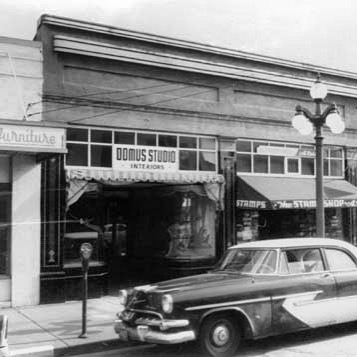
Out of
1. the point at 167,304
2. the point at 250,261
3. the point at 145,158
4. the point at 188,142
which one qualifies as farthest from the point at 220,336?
the point at 188,142

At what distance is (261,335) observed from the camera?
748 cm

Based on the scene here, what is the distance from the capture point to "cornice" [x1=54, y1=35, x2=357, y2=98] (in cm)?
1212

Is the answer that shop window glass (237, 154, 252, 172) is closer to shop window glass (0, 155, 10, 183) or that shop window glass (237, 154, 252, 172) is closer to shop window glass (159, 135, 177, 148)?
shop window glass (159, 135, 177, 148)

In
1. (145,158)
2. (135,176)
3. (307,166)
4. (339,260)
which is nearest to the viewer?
(339,260)

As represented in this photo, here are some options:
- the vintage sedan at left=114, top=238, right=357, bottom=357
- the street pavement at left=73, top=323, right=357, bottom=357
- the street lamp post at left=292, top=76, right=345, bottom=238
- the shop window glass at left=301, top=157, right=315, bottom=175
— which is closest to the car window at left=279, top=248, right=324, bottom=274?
the vintage sedan at left=114, top=238, right=357, bottom=357

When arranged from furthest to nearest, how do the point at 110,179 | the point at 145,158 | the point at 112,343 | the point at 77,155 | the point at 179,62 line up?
1. the point at 179,62
2. the point at 145,158
3. the point at 77,155
4. the point at 110,179
5. the point at 112,343

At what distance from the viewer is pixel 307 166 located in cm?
1616

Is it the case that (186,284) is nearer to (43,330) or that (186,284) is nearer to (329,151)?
(43,330)

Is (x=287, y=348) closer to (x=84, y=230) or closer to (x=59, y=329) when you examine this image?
(x=59, y=329)

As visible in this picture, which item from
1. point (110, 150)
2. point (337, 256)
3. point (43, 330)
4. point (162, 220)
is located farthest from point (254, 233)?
point (43, 330)

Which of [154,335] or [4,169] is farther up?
[4,169]

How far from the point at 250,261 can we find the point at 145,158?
538 cm

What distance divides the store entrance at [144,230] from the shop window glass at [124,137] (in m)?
1.17

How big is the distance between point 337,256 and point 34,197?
20.9 ft
